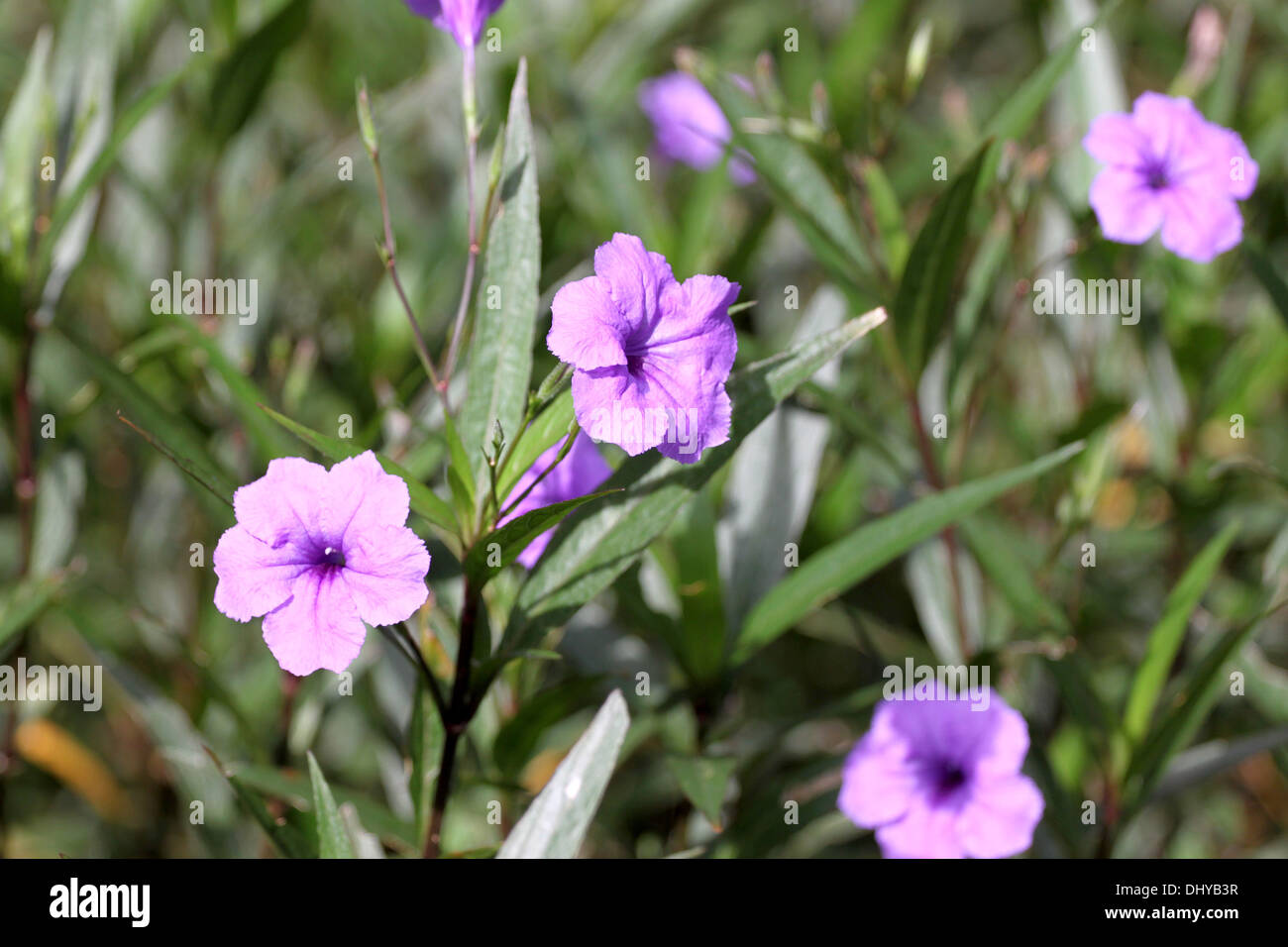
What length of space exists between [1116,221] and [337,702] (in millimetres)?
1102

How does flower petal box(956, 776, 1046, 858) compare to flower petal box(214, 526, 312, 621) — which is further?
flower petal box(956, 776, 1046, 858)

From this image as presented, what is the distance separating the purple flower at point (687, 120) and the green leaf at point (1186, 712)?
992 mm

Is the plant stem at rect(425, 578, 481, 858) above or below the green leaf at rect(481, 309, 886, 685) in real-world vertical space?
below

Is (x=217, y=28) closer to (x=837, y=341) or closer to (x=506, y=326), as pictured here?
(x=506, y=326)

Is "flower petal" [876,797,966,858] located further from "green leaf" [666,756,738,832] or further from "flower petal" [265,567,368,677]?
"flower petal" [265,567,368,677]

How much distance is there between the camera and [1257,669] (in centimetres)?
123

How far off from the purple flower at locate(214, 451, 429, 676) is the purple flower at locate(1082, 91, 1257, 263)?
70cm

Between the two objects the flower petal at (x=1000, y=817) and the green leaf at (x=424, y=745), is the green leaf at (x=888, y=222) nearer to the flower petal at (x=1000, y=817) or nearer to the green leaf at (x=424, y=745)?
the flower petal at (x=1000, y=817)

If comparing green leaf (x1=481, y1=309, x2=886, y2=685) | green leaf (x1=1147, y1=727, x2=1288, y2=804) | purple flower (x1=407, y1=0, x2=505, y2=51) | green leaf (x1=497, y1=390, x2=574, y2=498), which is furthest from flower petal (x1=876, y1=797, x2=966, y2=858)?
purple flower (x1=407, y1=0, x2=505, y2=51)

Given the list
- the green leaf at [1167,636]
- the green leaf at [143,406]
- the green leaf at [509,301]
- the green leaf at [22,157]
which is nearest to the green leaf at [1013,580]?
the green leaf at [1167,636]

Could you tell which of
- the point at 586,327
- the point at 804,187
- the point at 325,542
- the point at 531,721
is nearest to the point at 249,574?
the point at 325,542

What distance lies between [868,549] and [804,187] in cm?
40

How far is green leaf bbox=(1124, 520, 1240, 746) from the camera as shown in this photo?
1.11m
